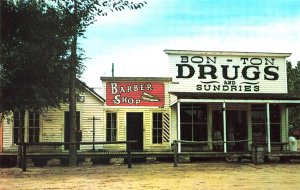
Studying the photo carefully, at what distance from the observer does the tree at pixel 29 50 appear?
41.6ft

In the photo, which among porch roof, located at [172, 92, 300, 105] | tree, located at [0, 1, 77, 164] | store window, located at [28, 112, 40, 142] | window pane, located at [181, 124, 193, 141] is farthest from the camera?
window pane, located at [181, 124, 193, 141]

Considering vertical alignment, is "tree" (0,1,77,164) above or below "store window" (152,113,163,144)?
above

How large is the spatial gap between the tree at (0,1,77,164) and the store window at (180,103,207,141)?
8.77m

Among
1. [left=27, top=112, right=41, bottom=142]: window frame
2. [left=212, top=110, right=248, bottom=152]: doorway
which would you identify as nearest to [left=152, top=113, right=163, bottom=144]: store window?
[left=212, top=110, right=248, bottom=152]: doorway

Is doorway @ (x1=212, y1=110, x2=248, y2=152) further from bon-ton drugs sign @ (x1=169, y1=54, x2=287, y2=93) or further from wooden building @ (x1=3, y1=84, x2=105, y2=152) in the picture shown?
wooden building @ (x1=3, y1=84, x2=105, y2=152)

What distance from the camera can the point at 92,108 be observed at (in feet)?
75.8

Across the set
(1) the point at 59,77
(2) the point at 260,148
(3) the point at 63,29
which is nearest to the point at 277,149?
(2) the point at 260,148

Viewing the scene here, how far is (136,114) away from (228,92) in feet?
15.8

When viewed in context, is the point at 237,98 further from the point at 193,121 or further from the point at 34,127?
the point at 34,127

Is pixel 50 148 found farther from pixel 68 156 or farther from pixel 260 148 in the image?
pixel 260 148

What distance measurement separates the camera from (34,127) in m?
22.7

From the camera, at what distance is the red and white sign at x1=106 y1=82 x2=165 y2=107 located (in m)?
23.1

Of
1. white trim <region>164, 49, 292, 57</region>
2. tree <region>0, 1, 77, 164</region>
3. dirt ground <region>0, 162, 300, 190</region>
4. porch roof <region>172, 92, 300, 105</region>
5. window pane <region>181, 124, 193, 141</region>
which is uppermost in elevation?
white trim <region>164, 49, 292, 57</region>

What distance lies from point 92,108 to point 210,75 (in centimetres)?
623
